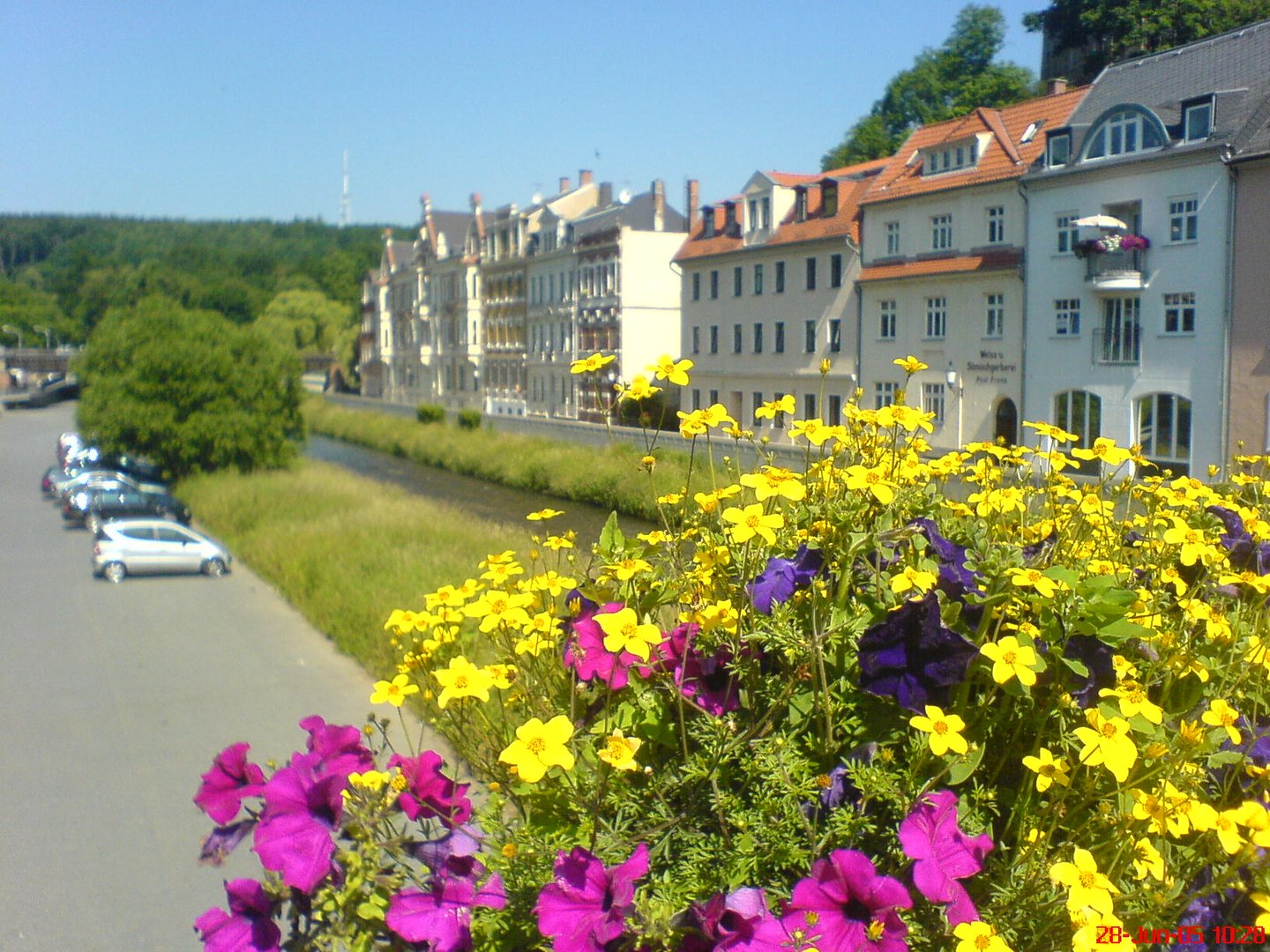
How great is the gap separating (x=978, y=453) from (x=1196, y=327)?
19164 mm

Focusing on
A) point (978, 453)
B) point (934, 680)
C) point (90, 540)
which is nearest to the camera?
point (934, 680)

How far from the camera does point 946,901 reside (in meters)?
1.88

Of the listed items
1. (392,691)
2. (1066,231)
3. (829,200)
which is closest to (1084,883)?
(392,691)

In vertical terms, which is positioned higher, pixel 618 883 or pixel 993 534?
pixel 993 534

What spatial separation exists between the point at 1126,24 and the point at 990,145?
10324 mm

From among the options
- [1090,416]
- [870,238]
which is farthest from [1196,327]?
[870,238]

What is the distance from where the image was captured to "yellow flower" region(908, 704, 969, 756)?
1.89 m

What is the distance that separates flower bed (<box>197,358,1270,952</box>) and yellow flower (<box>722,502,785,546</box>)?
0.01m

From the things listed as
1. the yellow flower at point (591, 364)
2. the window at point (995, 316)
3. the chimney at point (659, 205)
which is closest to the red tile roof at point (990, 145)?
the window at point (995, 316)

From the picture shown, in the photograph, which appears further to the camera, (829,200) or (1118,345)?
(829,200)

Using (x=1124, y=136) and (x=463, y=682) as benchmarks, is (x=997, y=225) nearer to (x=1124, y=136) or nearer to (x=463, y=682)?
(x=1124, y=136)

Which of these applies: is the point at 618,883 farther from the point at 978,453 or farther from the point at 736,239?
the point at 736,239

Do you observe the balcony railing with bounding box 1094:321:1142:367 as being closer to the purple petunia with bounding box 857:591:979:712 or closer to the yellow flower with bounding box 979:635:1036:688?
the purple petunia with bounding box 857:591:979:712

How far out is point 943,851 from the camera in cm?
192
